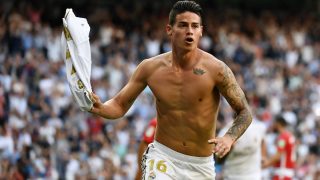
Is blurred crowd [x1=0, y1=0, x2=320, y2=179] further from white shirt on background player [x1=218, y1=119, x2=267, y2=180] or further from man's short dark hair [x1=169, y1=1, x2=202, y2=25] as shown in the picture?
man's short dark hair [x1=169, y1=1, x2=202, y2=25]

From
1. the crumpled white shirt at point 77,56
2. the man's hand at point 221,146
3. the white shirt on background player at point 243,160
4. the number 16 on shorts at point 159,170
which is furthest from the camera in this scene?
the white shirt on background player at point 243,160

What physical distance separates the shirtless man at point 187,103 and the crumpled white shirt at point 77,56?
0.18 m

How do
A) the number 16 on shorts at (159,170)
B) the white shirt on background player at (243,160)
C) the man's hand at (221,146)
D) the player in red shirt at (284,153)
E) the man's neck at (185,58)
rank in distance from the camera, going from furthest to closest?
the player in red shirt at (284,153) < the white shirt on background player at (243,160) < the man's neck at (185,58) < the number 16 on shorts at (159,170) < the man's hand at (221,146)

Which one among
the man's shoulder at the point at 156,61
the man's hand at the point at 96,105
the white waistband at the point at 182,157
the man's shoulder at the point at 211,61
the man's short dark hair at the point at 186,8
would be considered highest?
the man's short dark hair at the point at 186,8

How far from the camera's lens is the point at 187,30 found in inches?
323

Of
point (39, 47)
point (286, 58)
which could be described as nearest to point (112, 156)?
point (39, 47)

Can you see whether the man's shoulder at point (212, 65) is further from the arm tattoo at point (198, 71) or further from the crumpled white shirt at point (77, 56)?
the crumpled white shirt at point (77, 56)

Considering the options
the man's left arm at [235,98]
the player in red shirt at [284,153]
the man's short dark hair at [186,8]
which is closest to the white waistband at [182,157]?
the man's left arm at [235,98]

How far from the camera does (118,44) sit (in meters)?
22.4

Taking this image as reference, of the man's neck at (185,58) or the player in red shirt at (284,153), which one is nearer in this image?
the man's neck at (185,58)

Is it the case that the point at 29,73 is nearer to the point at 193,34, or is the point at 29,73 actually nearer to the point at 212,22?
the point at 212,22

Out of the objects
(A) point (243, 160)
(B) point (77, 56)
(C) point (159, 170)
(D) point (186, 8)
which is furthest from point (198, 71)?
(A) point (243, 160)

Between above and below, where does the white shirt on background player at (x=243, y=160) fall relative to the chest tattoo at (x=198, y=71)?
below

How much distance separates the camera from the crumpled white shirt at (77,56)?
816 centimetres
